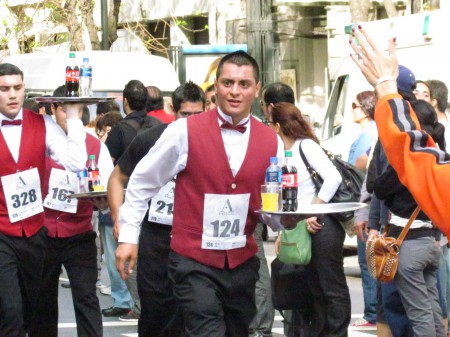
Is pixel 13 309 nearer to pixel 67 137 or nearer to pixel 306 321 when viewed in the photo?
pixel 67 137

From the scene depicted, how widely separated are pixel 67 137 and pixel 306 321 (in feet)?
7.47

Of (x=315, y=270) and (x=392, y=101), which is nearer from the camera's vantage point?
(x=392, y=101)

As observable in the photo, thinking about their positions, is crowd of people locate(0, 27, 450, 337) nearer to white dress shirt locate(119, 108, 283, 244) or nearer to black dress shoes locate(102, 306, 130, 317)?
white dress shirt locate(119, 108, 283, 244)

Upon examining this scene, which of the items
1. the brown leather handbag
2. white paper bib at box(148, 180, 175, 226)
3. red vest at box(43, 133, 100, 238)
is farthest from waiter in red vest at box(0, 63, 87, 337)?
the brown leather handbag

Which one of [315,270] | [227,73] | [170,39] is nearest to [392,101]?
[227,73]

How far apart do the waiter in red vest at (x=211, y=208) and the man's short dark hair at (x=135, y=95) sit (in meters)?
4.83

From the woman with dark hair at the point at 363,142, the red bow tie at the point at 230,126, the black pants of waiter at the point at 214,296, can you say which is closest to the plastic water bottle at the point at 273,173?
the red bow tie at the point at 230,126

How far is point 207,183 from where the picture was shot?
6695mm

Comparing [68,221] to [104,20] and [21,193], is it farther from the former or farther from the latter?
[104,20]

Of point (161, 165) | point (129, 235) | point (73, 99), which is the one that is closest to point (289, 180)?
point (161, 165)

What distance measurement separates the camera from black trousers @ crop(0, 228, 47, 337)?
324 inches

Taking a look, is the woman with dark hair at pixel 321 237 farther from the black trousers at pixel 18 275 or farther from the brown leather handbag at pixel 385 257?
the black trousers at pixel 18 275

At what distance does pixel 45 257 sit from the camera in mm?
8891


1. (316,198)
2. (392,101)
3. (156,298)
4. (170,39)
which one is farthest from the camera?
(170,39)
